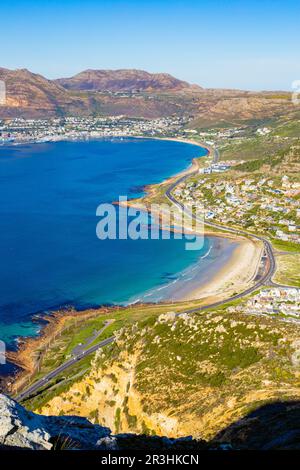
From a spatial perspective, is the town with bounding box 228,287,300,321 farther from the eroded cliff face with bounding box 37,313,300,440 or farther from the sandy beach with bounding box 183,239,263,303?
the eroded cliff face with bounding box 37,313,300,440

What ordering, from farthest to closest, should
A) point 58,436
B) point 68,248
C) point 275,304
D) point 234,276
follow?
point 68,248
point 234,276
point 275,304
point 58,436

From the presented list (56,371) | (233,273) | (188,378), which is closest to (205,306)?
(233,273)

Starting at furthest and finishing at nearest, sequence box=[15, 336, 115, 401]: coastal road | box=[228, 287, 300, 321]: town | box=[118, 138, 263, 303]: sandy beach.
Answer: box=[118, 138, 263, 303]: sandy beach → box=[228, 287, 300, 321]: town → box=[15, 336, 115, 401]: coastal road

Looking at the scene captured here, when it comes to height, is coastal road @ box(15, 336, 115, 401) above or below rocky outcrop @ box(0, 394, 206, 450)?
below

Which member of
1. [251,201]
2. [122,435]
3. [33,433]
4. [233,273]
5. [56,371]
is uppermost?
[33,433]

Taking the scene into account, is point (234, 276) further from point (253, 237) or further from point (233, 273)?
point (253, 237)

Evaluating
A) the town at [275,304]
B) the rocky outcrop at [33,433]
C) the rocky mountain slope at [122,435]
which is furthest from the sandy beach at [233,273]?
the rocky outcrop at [33,433]

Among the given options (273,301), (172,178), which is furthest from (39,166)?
(273,301)

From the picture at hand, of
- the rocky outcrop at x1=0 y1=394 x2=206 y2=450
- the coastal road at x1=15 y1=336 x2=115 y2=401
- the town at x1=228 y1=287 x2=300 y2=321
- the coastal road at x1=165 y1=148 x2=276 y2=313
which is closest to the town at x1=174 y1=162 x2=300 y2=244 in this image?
the coastal road at x1=165 y1=148 x2=276 y2=313
